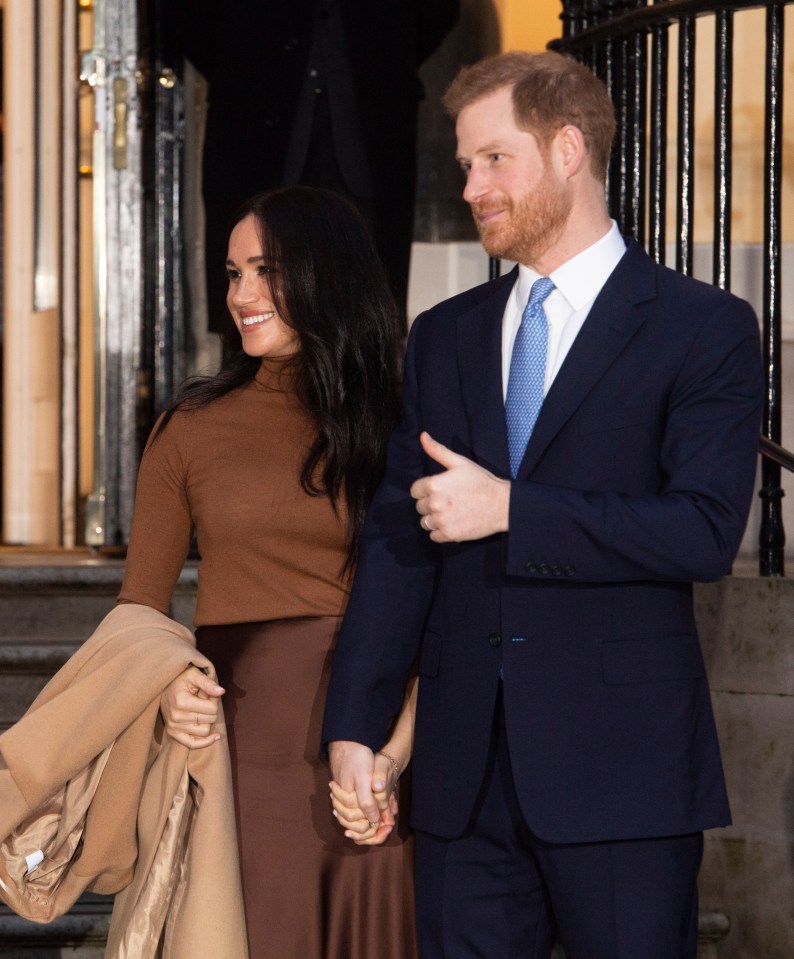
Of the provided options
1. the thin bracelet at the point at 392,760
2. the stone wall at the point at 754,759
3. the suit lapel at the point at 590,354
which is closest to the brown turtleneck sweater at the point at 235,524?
the thin bracelet at the point at 392,760

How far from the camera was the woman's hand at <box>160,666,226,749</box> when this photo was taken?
8.28 ft

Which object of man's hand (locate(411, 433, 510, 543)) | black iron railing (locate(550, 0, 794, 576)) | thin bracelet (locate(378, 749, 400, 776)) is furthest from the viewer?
black iron railing (locate(550, 0, 794, 576))

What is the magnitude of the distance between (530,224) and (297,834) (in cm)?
115

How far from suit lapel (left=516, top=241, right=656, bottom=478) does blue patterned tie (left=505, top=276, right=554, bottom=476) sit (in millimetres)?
52

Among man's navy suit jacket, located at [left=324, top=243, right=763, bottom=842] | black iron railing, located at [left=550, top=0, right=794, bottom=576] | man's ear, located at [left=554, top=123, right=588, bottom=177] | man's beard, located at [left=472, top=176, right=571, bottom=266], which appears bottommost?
man's navy suit jacket, located at [left=324, top=243, right=763, bottom=842]

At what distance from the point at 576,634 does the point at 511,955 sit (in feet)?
1.77

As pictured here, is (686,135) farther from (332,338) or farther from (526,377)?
(526,377)

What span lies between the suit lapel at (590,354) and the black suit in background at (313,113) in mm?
2648

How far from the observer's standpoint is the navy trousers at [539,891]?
2.20 metres

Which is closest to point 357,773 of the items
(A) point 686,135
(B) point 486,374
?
(B) point 486,374

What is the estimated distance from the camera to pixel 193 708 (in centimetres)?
252

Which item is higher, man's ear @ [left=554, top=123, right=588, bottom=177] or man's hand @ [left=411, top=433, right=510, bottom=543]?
man's ear @ [left=554, top=123, right=588, bottom=177]

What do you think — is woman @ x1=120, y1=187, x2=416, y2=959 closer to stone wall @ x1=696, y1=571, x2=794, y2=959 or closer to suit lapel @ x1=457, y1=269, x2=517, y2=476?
suit lapel @ x1=457, y1=269, x2=517, y2=476

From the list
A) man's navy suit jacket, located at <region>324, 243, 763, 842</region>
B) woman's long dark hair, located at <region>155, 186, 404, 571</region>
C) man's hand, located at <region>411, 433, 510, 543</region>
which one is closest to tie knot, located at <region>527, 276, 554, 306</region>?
man's navy suit jacket, located at <region>324, 243, 763, 842</region>
